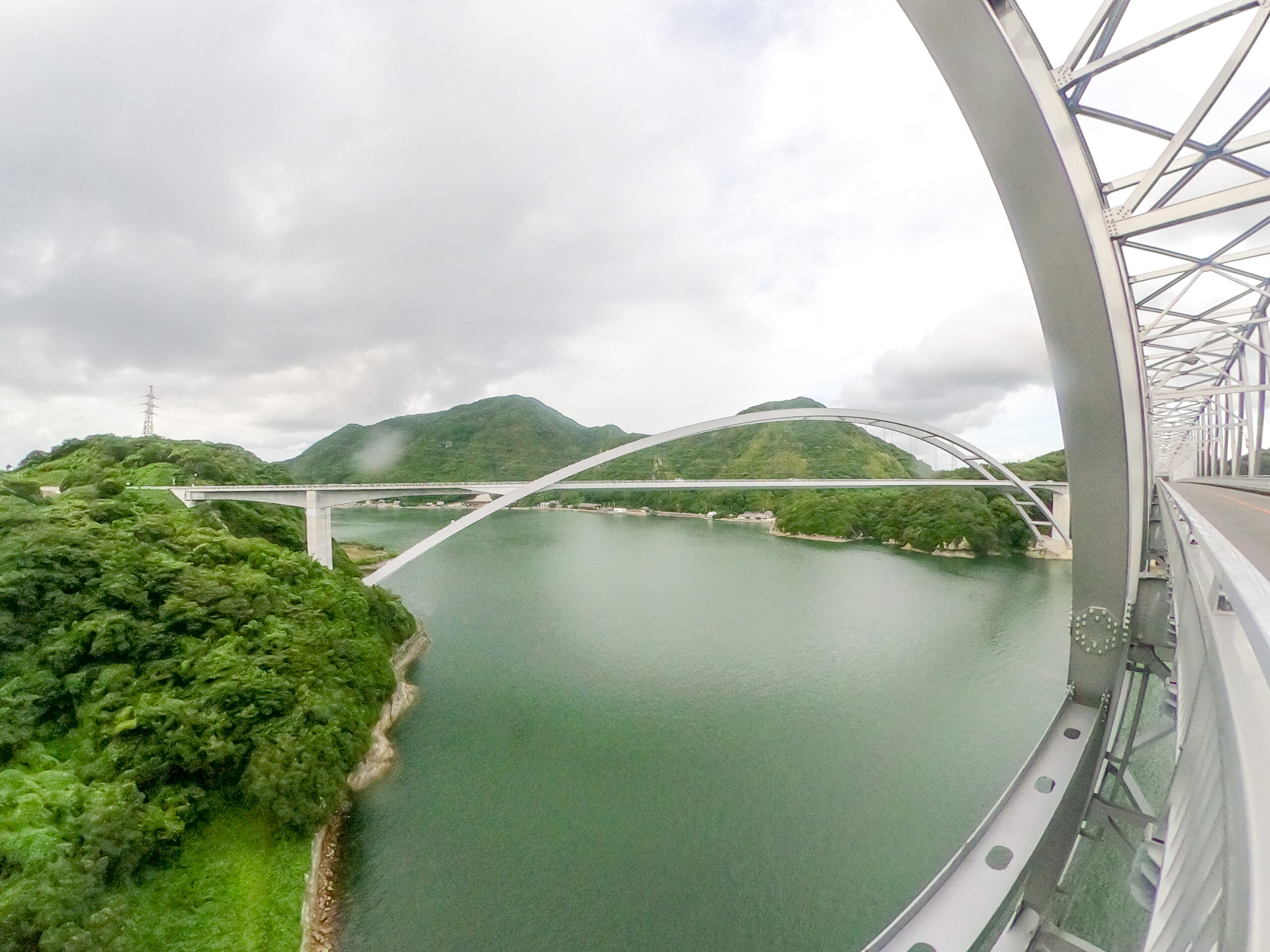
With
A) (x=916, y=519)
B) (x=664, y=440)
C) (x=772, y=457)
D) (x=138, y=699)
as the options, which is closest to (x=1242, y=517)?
(x=664, y=440)

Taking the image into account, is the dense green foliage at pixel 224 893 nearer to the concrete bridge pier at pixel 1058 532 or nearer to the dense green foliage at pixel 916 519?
the dense green foliage at pixel 916 519

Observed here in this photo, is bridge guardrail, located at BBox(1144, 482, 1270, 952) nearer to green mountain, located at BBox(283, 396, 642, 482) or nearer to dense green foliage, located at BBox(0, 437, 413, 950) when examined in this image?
dense green foliage, located at BBox(0, 437, 413, 950)

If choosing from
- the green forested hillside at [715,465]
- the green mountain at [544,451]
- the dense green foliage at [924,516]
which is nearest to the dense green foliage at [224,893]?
the green forested hillside at [715,465]

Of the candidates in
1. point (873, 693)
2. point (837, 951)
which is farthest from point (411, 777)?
point (873, 693)

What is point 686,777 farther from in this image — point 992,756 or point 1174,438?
point 1174,438

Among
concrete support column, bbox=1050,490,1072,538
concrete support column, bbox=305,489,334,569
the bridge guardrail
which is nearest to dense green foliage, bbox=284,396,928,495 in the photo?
concrete support column, bbox=1050,490,1072,538
